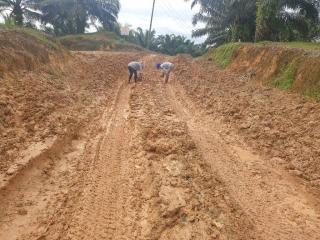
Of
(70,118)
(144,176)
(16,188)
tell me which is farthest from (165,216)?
(70,118)

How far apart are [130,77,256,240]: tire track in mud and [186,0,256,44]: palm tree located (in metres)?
17.5

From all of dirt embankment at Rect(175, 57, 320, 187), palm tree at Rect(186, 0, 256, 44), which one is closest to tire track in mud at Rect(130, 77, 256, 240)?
dirt embankment at Rect(175, 57, 320, 187)

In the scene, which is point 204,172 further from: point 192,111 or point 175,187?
point 192,111

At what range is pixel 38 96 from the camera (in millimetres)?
9516

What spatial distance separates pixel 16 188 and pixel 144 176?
2.02m

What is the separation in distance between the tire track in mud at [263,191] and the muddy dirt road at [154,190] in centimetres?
2

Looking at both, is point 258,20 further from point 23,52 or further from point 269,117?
point 23,52

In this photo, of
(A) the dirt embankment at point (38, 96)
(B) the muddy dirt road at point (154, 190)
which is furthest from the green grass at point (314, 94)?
(A) the dirt embankment at point (38, 96)

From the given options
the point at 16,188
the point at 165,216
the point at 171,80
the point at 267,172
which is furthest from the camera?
the point at 171,80

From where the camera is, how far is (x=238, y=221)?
5305 millimetres

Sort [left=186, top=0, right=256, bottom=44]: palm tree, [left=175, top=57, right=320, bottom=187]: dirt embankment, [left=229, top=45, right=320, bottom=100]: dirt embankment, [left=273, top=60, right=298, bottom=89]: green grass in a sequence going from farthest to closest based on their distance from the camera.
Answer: [left=186, top=0, right=256, bottom=44]: palm tree → [left=273, top=60, right=298, bottom=89]: green grass → [left=229, top=45, right=320, bottom=100]: dirt embankment → [left=175, top=57, right=320, bottom=187]: dirt embankment

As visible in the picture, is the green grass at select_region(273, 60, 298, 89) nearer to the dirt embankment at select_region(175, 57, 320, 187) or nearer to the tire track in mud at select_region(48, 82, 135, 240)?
the dirt embankment at select_region(175, 57, 320, 187)

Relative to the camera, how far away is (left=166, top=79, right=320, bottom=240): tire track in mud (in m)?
5.34

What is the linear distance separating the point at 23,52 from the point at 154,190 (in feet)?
25.4
